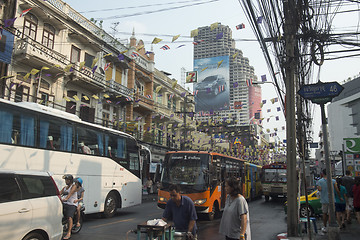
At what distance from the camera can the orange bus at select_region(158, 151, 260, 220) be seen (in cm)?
1218

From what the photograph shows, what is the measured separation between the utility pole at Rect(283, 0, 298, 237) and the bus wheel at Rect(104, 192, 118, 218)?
7.77 meters

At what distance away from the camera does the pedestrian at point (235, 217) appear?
455 cm

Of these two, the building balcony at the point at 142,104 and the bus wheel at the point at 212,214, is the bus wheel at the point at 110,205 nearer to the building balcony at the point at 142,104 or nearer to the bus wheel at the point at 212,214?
the bus wheel at the point at 212,214

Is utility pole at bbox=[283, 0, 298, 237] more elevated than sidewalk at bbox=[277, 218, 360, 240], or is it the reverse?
utility pole at bbox=[283, 0, 298, 237]

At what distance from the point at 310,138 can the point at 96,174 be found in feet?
99.8

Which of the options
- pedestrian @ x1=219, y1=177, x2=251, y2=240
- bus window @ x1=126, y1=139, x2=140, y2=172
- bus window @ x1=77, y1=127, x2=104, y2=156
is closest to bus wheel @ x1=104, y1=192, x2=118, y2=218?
bus window @ x1=126, y1=139, x2=140, y2=172

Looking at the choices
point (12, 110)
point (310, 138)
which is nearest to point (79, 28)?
point (12, 110)

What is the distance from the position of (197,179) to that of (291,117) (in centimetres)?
495

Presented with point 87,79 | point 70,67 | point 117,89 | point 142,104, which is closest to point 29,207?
point 70,67

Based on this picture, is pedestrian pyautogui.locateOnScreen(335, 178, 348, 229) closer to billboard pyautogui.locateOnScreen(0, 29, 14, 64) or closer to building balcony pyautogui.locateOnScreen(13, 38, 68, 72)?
building balcony pyautogui.locateOnScreen(13, 38, 68, 72)

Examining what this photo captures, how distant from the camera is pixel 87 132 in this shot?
12133 mm

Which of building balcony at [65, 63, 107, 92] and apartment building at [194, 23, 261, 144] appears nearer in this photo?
apartment building at [194, 23, 261, 144]

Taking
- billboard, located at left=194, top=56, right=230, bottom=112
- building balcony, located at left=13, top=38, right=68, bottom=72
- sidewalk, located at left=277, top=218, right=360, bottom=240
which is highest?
billboard, located at left=194, top=56, right=230, bottom=112

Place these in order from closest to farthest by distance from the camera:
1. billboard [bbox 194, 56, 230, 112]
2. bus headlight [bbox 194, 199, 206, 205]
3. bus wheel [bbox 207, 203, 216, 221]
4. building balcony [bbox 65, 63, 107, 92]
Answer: bus headlight [bbox 194, 199, 206, 205]
bus wheel [bbox 207, 203, 216, 221]
building balcony [bbox 65, 63, 107, 92]
billboard [bbox 194, 56, 230, 112]
